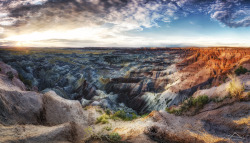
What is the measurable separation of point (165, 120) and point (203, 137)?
8.43 feet

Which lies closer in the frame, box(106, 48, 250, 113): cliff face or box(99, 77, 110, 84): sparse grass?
box(106, 48, 250, 113): cliff face

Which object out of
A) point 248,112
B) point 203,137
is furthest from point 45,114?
point 248,112

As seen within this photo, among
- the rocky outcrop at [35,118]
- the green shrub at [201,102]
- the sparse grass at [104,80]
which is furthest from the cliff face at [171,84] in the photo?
the rocky outcrop at [35,118]

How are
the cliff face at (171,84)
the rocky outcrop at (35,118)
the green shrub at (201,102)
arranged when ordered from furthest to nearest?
the cliff face at (171,84) < the green shrub at (201,102) < the rocky outcrop at (35,118)

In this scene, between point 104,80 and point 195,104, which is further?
point 104,80

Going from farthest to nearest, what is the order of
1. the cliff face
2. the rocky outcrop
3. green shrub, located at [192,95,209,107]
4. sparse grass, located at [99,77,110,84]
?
sparse grass, located at [99,77,110,84], the cliff face, green shrub, located at [192,95,209,107], the rocky outcrop

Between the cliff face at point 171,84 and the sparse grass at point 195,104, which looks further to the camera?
the cliff face at point 171,84

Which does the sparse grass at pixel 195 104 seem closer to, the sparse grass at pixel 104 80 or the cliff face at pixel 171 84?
the cliff face at pixel 171 84

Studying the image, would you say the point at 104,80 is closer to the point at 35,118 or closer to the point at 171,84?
the point at 171,84

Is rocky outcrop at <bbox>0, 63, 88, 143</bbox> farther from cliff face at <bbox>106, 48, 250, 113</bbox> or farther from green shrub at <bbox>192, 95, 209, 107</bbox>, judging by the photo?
cliff face at <bbox>106, 48, 250, 113</bbox>

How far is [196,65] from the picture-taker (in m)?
43.9

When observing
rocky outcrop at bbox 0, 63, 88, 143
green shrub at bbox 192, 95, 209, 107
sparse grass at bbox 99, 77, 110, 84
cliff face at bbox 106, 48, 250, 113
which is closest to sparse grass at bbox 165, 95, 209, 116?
green shrub at bbox 192, 95, 209, 107

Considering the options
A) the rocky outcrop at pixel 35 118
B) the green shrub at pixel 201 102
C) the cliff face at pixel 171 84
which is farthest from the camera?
the cliff face at pixel 171 84

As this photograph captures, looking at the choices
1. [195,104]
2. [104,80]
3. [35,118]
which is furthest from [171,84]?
[35,118]
